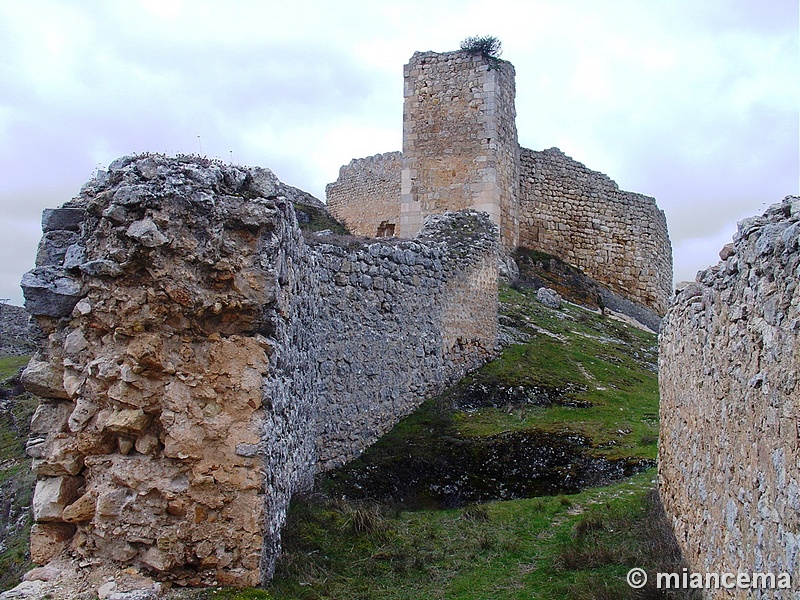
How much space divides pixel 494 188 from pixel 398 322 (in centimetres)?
999

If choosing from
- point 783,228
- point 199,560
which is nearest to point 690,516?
point 783,228

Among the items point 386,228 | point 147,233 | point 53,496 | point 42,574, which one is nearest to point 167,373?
point 147,233

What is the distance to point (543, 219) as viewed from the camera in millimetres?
22906

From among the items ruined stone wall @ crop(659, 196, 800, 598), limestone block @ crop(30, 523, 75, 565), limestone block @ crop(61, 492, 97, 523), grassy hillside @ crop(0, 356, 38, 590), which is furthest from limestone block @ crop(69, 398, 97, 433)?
ruined stone wall @ crop(659, 196, 800, 598)

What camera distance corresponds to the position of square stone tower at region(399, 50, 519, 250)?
19578mm

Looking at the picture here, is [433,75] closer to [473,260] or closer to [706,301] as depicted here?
[473,260]

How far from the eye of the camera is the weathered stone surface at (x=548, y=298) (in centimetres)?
1811

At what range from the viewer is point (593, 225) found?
23.9 m

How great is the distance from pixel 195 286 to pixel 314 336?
308 centimetres

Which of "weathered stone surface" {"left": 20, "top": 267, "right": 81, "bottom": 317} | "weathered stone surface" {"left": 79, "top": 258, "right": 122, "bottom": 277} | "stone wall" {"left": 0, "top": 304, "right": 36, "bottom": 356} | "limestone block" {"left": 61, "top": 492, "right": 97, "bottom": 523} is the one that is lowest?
"limestone block" {"left": 61, "top": 492, "right": 97, "bottom": 523}

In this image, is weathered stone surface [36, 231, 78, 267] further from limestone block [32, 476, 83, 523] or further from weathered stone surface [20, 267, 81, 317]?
limestone block [32, 476, 83, 523]

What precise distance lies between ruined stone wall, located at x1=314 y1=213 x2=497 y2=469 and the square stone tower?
5934mm

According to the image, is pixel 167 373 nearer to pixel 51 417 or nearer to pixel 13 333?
pixel 51 417

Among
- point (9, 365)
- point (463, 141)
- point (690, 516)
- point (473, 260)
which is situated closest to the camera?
point (690, 516)
